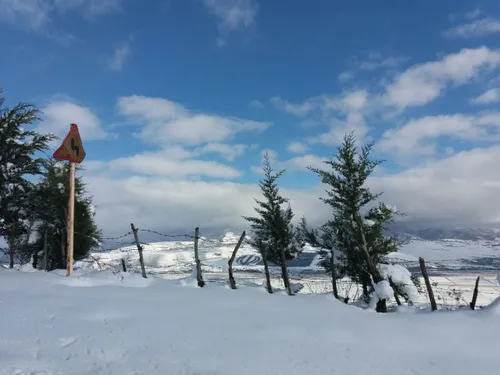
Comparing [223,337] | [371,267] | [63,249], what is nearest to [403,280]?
[371,267]

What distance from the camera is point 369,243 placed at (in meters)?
16.9

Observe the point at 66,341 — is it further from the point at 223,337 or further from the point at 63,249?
the point at 63,249

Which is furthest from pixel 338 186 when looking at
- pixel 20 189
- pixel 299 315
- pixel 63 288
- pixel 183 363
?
pixel 20 189

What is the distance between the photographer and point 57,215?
18.0 metres

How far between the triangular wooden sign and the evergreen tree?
24.3 feet

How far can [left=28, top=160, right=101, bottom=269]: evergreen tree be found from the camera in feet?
58.9

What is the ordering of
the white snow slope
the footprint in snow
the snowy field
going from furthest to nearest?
the snowy field
the footprint in snow
the white snow slope

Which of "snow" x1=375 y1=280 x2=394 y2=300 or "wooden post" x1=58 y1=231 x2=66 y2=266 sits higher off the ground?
"wooden post" x1=58 y1=231 x2=66 y2=266

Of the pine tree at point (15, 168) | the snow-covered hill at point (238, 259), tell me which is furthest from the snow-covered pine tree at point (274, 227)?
the pine tree at point (15, 168)

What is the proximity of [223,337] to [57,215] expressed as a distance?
1581 cm

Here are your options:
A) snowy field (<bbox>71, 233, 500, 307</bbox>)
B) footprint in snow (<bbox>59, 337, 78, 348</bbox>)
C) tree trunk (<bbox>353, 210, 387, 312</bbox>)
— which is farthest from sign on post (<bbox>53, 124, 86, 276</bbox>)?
tree trunk (<bbox>353, 210, 387, 312</bbox>)

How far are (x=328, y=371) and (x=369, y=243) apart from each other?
13.4 m

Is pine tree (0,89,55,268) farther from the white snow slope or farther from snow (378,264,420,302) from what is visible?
snow (378,264,420,302)

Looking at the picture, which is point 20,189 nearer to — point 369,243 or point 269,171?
point 269,171
